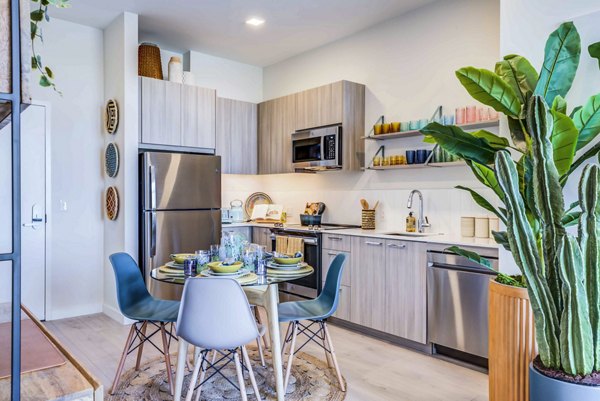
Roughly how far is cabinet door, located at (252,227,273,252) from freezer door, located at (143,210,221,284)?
528 millimetres

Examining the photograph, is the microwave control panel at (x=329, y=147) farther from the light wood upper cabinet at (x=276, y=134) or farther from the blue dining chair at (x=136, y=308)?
the blue dining chair at (x=136, y=308)

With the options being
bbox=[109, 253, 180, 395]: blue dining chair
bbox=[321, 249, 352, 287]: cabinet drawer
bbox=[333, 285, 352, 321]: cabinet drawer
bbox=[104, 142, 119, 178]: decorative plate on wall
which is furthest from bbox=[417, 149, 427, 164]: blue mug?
bbox=[104, 142, 119, 178]: decorative plate on wall

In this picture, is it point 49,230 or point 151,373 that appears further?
point 49,230

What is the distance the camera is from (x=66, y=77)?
14.6 ft

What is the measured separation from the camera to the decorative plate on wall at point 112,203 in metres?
4.35

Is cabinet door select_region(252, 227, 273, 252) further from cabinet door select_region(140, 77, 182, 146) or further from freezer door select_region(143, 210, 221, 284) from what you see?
Answer: cabinet door select_region(140, 77, 182, 146)

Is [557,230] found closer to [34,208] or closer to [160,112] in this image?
[160,112]

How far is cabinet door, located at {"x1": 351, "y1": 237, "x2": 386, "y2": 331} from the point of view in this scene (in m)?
3.76

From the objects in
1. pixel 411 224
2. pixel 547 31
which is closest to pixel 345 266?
pixel 411 224

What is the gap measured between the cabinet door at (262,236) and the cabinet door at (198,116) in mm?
1091

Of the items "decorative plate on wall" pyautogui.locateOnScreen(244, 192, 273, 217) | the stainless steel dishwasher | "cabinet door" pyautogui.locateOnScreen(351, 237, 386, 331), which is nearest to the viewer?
the stainless steel dishwasher

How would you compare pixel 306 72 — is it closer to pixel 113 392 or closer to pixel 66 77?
pixel 66 77

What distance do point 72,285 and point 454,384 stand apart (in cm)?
375

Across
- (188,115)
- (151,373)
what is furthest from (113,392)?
(188,115)
